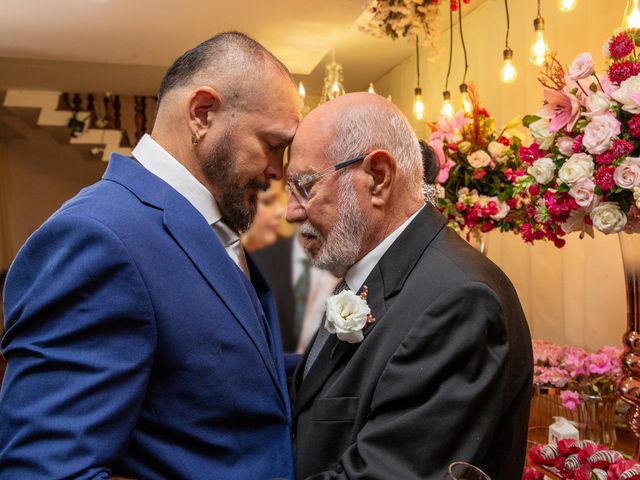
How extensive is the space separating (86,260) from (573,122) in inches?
52.0

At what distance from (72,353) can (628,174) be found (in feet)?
4.51

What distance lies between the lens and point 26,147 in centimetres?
1109

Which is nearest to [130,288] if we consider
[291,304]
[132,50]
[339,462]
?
[291,304]

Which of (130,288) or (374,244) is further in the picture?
(374,244)

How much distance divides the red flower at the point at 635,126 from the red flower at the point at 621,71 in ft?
0.37

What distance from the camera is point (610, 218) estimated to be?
1.57m

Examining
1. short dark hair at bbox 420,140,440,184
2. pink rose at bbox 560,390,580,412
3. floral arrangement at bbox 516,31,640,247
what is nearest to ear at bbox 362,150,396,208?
floral arrangement at bbox 516,31,640,247

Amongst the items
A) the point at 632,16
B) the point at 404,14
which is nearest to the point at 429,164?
the point at 632,16

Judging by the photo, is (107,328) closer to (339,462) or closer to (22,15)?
(339,462)

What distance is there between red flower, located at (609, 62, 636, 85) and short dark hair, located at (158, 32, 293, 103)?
919mm

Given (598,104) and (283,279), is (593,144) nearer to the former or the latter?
(598,104)

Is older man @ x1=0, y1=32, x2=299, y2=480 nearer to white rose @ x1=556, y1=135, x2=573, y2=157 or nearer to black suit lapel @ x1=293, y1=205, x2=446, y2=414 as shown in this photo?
black suit lapel @ x1=293, y1=205, x2=446, y2=414

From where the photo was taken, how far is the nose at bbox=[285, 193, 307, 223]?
4.95ft

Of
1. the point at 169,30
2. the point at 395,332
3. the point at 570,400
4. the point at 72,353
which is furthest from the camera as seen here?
the point at 169,30
